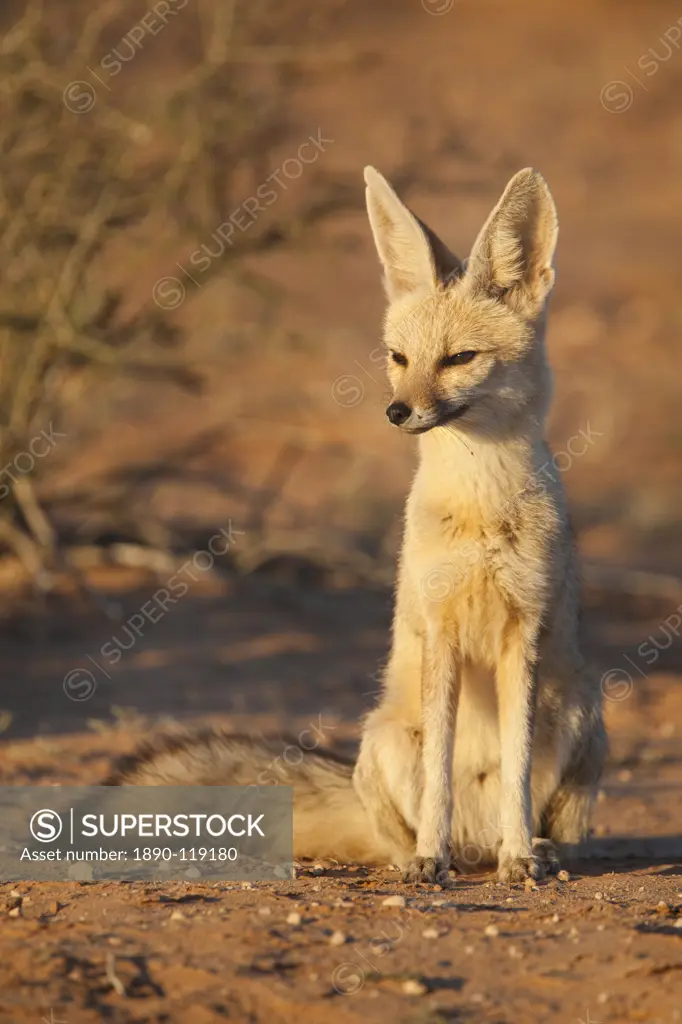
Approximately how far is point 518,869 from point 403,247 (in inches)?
86.0

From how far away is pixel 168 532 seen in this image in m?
9.44

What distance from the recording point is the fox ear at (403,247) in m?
4.65

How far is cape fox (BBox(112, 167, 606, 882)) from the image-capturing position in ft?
14.5

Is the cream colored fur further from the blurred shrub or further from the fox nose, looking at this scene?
the blurred shrub

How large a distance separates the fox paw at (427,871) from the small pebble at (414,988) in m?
1.05

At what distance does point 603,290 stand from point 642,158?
7.24 metres

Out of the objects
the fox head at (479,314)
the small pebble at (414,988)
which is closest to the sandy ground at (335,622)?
the small pebble at (414,988)

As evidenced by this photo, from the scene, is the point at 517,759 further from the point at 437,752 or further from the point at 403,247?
the point at 403,247

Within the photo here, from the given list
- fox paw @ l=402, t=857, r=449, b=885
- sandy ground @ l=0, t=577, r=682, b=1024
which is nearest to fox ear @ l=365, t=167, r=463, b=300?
fox paw @ l=402, t=857, r=449, b=885

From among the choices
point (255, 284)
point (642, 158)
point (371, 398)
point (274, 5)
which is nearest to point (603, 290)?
point (371, 398)

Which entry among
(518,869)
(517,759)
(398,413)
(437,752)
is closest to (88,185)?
(398,413)

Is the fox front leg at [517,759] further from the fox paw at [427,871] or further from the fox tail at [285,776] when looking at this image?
the fox tail at [285,776]

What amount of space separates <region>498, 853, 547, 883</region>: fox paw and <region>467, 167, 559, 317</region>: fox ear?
1846mm

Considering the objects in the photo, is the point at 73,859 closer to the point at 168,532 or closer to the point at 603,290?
→ the point at 168,532
